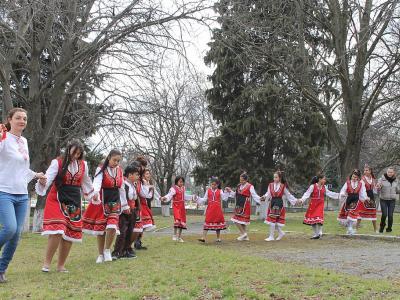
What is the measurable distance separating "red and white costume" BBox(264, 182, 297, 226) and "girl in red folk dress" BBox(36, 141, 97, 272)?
22.7 feet

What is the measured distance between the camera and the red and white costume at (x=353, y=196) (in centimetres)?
1484

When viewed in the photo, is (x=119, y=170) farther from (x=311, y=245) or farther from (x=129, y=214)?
(x=311, y=245)

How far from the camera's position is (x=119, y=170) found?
9117 mm

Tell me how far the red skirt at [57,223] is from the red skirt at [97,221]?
1129 millimetres

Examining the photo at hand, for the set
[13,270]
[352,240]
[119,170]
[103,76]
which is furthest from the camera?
[103,76]

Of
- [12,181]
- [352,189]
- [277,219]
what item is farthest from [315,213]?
[12,181]

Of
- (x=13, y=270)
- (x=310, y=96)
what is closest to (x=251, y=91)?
(x=310, y=96)

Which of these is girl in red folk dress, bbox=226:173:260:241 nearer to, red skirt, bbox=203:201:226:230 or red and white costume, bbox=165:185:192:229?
red skirt, bbox=203:201:226:230

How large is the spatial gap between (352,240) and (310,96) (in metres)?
7.92

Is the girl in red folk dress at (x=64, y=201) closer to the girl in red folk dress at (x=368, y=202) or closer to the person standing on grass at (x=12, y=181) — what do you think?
the person standing on grass at (x=12, y=181)

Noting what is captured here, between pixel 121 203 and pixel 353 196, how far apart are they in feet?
26.2

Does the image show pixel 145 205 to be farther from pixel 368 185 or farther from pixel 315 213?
pixel 368 185

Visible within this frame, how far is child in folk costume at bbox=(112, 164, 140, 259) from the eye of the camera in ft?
32.0

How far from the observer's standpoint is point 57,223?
7.53 meters
